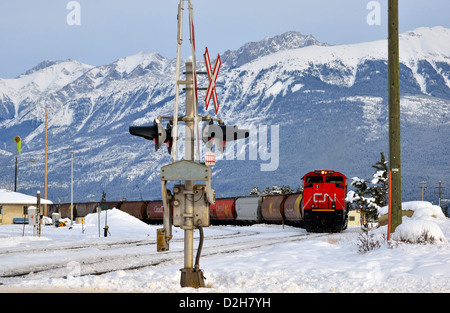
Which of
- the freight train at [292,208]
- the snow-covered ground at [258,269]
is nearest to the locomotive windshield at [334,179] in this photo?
the freight train at [292,208]

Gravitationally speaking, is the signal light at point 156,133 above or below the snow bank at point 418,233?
above

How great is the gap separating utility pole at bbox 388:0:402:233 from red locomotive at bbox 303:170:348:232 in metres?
19.2

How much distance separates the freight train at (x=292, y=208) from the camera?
40.0 meters

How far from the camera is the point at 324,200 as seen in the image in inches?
1575

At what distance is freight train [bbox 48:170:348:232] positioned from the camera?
4003 cm

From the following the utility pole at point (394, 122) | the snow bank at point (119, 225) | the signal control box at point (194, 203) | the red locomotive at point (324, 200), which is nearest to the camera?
the signal control box at point (194, 203)

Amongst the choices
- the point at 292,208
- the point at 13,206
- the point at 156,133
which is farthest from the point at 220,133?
the point at 13,206

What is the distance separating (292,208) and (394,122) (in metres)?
29.2

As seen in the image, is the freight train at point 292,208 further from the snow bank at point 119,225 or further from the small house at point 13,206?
the small house at point 13,206

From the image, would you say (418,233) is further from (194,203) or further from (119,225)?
(119,225)

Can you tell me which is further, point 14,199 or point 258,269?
point 14,199

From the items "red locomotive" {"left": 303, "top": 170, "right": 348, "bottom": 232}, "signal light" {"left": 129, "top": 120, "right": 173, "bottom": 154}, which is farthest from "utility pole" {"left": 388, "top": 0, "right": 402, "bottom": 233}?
"red locomotive" {"left": 303, "top": 170, "right": 348, "bottom": 232}

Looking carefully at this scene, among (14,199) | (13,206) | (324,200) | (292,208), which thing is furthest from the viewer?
(13,206)
